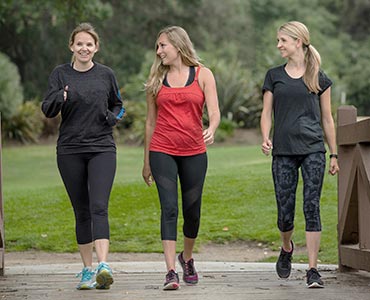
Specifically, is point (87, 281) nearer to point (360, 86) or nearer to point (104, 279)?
point (104, 279)

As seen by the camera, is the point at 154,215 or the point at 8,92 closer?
the point at 154,215

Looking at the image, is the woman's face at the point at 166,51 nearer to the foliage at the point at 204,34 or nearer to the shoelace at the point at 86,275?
the shoelace at the point at 86,275

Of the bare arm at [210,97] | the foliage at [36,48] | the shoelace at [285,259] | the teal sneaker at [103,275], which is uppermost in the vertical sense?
the foliage at [36,48]

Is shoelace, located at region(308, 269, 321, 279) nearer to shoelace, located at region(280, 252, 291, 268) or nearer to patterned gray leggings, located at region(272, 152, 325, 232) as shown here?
patterned gray leggings, located at region(272, 152, 325, 232)

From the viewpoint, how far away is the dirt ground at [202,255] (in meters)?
11.6

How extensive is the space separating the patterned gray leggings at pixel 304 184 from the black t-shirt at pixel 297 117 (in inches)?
3.1

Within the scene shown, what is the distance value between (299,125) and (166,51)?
3.82 ft

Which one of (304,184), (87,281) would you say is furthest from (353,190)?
(87,281)

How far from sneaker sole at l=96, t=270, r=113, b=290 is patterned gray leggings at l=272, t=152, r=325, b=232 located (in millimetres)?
1553

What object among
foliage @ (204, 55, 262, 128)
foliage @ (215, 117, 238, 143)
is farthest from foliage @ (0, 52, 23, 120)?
foliage @ (215, 117, 238, 143)

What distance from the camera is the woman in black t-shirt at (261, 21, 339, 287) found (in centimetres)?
784

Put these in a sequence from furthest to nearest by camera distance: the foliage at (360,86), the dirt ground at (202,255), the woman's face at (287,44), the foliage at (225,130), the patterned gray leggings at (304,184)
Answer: the foliage at (360,86) → the foliage at (225,130) → the dirt ground at (202,255) → the woman's face at (287,44) → the patterned gray leggings at (304,184)

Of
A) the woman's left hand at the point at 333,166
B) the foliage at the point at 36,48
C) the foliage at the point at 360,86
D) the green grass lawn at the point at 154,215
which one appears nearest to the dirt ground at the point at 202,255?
the green grass lawn at the point at 154,215

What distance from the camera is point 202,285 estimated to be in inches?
307
